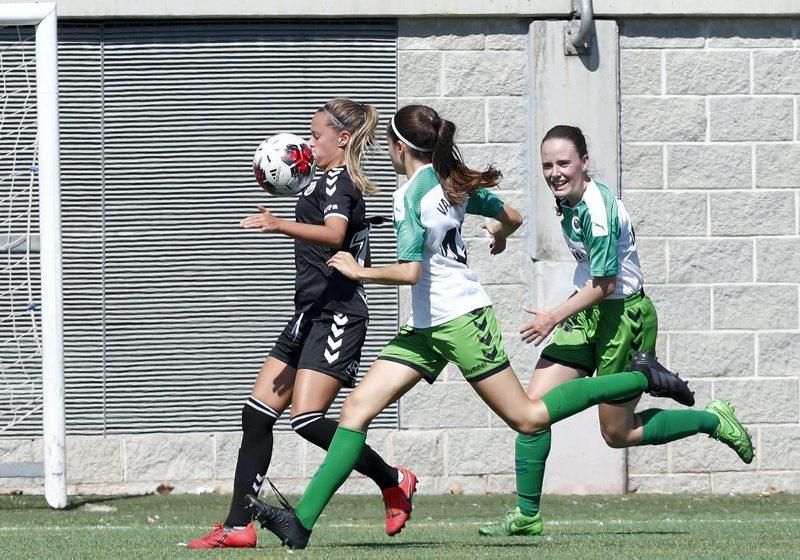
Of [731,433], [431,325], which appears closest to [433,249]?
[431,325]

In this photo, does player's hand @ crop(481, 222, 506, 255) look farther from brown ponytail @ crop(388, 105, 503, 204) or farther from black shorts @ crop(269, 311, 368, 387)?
black shorts @ crop(269, 311, 368, 387)

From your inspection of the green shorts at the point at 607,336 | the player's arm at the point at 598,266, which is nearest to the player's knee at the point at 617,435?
the green shorts at the point at 607,336

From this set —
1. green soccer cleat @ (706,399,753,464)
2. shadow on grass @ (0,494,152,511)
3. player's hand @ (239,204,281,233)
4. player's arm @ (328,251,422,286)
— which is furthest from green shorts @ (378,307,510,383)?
shadow on grass @ (0,494,152,511)

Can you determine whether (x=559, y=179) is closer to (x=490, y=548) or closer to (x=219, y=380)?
(x=490, y=548)

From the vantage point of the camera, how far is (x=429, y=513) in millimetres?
9211

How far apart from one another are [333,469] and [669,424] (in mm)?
1752

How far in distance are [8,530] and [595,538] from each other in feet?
10.6

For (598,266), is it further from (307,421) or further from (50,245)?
(50,245)

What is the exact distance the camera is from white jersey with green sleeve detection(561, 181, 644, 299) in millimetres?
6531

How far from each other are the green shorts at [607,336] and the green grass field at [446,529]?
82cm

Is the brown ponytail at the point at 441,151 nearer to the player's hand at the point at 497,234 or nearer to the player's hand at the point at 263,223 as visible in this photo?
the player's hand at the point at 497,234

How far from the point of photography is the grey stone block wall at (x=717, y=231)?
420 inches

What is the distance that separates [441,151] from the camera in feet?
20.5

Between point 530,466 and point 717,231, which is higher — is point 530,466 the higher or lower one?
the lower one
